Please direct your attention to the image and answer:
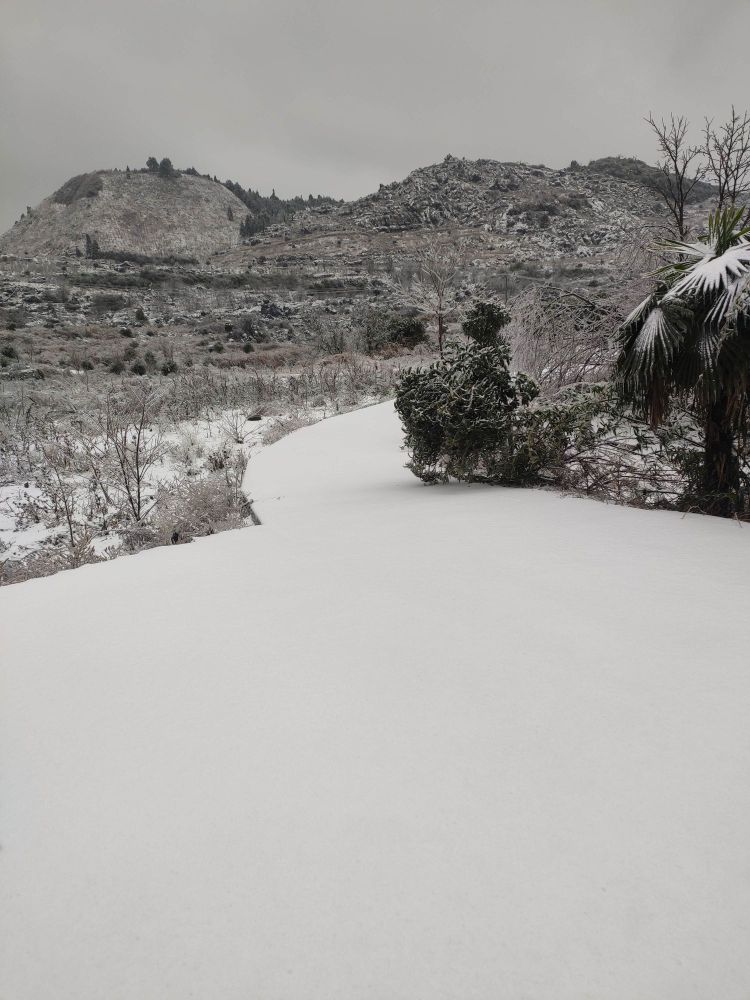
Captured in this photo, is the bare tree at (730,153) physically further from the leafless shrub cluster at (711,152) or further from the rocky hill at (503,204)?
the rocky hill at (503,204)

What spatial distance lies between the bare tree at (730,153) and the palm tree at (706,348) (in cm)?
606

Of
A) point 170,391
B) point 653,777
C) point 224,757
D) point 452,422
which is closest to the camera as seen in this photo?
point 653,777

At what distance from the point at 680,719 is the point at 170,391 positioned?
12512mm

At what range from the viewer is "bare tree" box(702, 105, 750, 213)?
7.66 m

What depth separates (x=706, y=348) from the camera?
2875mm

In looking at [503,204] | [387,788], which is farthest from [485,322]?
[503,204]

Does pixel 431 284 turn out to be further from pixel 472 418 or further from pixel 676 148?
pixel 472 418

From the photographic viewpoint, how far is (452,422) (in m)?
4.55

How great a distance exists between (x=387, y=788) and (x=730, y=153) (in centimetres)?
1037

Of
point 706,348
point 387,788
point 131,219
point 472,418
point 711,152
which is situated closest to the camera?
point 387,788

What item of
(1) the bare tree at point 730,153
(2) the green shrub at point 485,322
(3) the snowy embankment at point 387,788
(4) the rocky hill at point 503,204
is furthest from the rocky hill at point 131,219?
(3) the snowy embankment at point 387,788

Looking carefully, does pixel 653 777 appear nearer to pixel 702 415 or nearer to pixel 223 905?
pixel 223 905

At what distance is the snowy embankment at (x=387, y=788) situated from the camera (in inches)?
34.6

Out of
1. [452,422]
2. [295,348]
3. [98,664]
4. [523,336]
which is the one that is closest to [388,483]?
[452,422]
